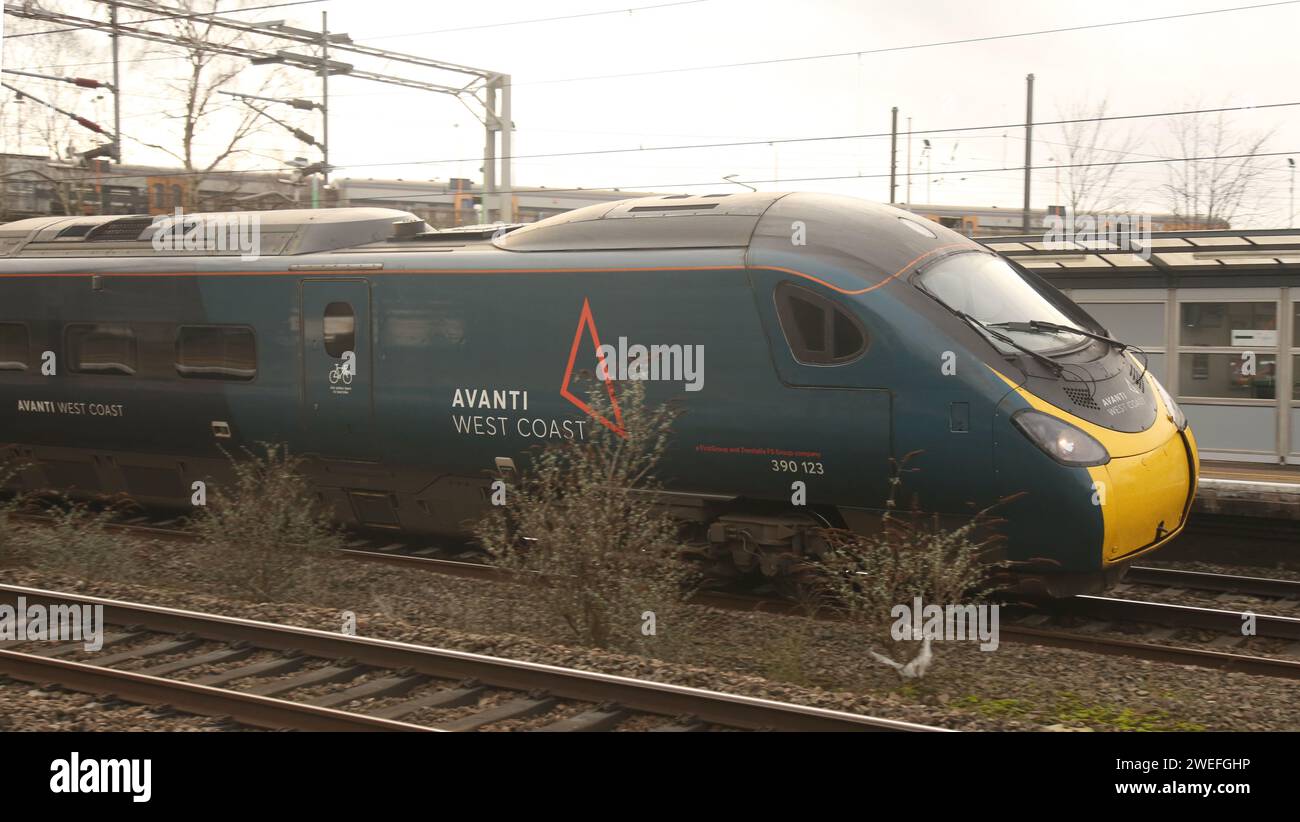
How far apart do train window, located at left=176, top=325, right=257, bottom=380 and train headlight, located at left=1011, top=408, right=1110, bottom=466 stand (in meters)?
6.99

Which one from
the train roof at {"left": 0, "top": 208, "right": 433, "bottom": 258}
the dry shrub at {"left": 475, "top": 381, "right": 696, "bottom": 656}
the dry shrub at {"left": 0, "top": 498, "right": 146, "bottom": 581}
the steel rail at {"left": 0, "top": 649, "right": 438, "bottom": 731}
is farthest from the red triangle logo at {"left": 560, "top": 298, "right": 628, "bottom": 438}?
the dry shrub at {"left": 0, "top": 498, "right": 146, "bottom": 581}

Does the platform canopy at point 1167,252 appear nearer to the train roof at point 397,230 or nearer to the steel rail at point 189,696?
the train roof at point 397,230

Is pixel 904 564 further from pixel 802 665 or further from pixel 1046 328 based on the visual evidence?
pixel 1046 328

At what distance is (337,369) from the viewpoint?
424 inches

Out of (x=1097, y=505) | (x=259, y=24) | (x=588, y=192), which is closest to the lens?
(x=1097, y=505)

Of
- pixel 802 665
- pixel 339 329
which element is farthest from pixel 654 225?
pixel 802 665

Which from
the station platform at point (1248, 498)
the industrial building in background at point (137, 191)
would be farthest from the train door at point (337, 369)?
the industrial building in background at point (137, 191)

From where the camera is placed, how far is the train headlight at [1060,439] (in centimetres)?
793

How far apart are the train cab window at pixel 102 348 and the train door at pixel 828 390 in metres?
6.83

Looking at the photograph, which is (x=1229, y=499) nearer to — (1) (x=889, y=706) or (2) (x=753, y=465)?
(2) (x=753, y=465)

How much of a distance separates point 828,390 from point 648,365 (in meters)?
1.47
